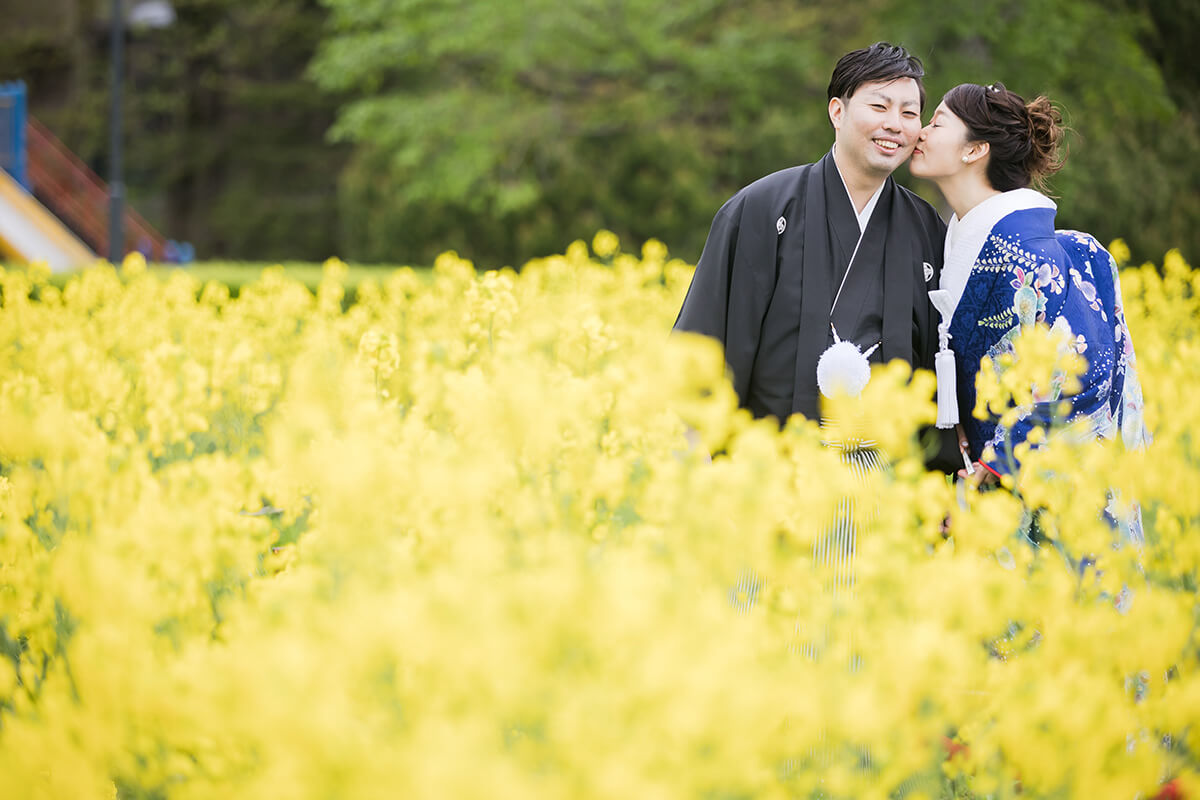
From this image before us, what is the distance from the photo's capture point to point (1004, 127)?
2707 mm

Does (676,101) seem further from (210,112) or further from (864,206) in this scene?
(210,112)

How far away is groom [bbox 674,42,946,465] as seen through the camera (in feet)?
8.61

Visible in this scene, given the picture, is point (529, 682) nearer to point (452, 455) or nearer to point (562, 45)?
point (452, 455)

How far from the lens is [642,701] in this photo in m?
1.33

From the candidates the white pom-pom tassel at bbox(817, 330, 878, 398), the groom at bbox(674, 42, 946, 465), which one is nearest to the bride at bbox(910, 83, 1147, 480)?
the groom at bbox(674, 42, 946, 465)

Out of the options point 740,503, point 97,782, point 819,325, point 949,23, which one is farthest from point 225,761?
point 949,23

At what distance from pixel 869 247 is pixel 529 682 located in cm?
175

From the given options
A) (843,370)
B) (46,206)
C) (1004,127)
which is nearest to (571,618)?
(843,370)

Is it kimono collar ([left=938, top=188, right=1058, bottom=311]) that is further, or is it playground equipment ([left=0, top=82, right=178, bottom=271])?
playground equipment ([left=0, top=82, right=178, bottom=271])

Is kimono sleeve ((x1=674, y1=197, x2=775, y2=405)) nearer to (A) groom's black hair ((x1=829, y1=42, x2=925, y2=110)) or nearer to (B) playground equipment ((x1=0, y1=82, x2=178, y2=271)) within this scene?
(A) groom's black hair ((x1=829, y1=42, x2=925, y2=110))

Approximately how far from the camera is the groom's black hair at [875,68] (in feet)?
8.52

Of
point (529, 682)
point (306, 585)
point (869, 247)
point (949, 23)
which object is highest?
point (949, 23)

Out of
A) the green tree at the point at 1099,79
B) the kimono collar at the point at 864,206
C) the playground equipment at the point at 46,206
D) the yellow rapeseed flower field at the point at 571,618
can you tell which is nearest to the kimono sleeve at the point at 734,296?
the yellow rapeseed flower field at the point at 571,618

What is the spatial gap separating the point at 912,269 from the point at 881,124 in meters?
0.37
